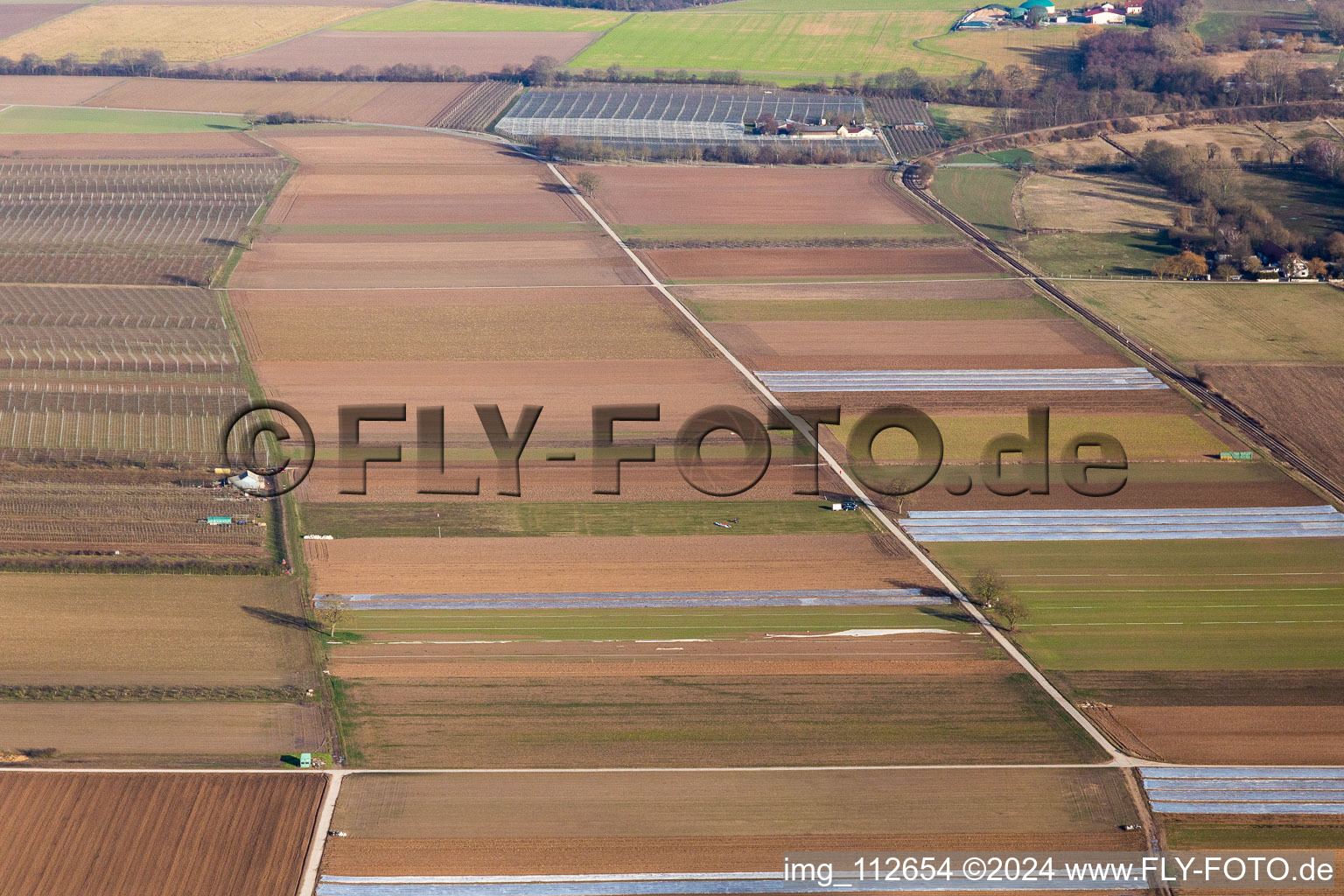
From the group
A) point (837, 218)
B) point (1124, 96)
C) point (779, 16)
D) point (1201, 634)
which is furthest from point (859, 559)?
point (779, 16)

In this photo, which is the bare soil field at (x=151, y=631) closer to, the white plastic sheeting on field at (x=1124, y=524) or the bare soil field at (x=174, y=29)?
the white plastic sheeting on field at (x=1124, y=524)

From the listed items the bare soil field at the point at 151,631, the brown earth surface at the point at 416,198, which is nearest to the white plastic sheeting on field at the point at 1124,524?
the bare soil field at the point at 151,631

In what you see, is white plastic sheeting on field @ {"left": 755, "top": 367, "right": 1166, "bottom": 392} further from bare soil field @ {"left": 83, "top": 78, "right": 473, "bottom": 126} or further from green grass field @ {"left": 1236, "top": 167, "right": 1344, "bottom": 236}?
bare soil field @ {"left": 83, "top": 78, "right": 473, "bottom": 126}

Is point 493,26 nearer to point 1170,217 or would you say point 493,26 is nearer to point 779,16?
point 779,16

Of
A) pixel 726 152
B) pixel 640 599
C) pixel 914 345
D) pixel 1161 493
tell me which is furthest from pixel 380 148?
pixel 1161 493

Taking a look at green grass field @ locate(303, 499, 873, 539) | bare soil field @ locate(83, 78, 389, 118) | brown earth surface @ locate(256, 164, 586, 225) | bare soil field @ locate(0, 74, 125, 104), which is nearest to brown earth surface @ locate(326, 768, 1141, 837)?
green grass field @ locate(303, 499, 873, 539)
